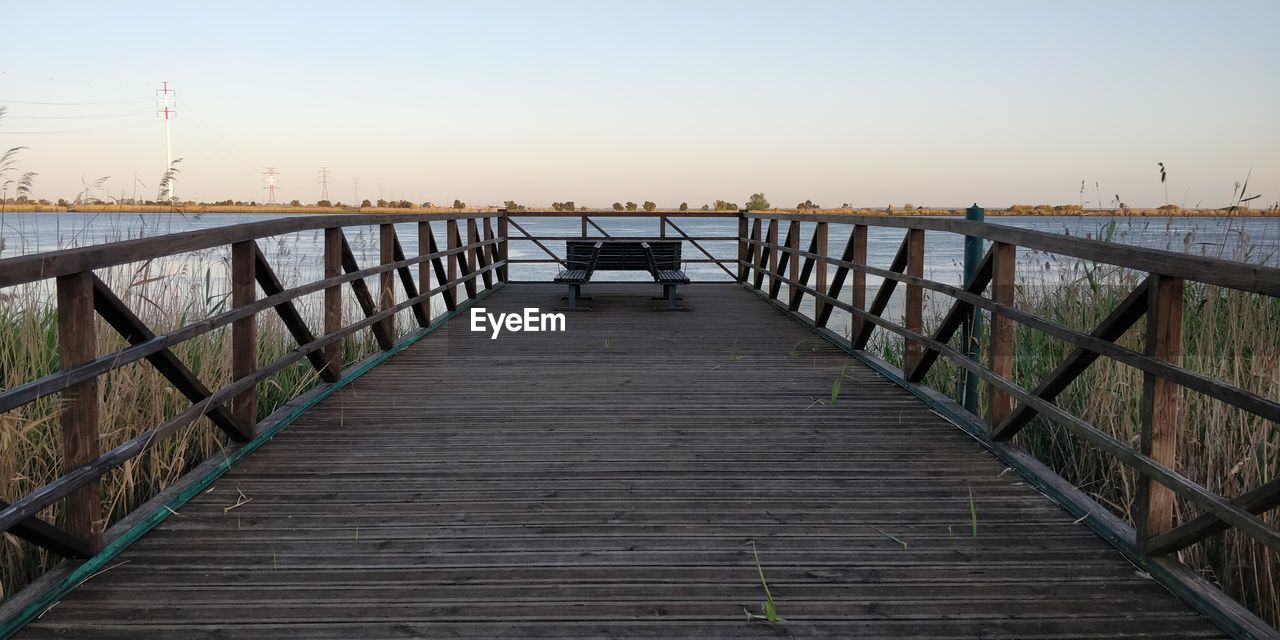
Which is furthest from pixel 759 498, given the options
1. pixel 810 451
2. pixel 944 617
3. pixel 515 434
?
pixel 515 434

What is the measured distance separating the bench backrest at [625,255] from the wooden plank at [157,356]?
633 centimetres

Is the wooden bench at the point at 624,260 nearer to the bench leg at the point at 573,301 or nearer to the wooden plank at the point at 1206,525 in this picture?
the bench leg at the point at 573,301

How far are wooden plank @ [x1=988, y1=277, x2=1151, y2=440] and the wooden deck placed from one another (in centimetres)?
19

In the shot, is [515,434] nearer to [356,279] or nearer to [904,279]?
[356,279]

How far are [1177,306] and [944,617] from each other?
3.82 ft

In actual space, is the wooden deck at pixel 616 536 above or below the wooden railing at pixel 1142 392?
below

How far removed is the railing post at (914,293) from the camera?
17.5ft

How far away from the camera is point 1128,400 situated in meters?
3.96

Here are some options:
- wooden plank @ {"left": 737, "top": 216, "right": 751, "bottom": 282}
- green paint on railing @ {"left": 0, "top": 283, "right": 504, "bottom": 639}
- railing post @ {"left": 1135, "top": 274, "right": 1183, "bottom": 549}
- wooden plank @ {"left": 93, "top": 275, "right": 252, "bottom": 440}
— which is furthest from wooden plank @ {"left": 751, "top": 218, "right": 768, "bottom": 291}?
railing post @ {"left": 1135, "top": 274, "right": 1183, "bottom": 549}

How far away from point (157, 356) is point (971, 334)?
12.2 feet

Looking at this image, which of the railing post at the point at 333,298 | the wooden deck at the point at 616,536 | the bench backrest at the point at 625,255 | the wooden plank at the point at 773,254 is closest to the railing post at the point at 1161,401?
the wooden deck at the point at 616,536

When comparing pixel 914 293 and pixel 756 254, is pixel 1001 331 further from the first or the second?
pixel 756 254

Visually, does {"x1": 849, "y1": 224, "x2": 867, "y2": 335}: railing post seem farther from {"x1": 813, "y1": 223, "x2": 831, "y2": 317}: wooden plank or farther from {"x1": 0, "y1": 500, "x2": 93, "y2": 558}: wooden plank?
{"x1": 0, "y1": 500, "x2": 93, "y2": 558}: wooden plank

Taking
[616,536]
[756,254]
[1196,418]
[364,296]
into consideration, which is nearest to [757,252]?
[756,254]
